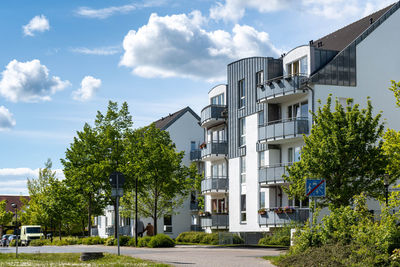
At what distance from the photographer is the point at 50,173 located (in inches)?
3046

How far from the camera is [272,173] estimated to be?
1556 inches

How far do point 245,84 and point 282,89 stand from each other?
6407 millimetres

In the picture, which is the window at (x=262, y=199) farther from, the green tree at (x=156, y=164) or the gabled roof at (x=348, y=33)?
the gabled roof at (x=348, y=33)

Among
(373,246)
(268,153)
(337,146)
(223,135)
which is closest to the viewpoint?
(373,246)

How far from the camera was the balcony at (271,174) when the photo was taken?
38812 millimetres

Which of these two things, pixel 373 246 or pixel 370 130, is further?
pixel 370 130

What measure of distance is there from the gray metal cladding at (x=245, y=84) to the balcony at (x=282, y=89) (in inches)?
49.0

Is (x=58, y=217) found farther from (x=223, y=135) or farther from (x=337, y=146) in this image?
(x=337, y=146)

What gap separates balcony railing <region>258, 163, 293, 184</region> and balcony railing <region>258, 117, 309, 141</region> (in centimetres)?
181

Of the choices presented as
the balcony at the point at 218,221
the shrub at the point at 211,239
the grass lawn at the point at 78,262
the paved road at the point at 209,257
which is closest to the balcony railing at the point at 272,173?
the shrub at the point at 211,239

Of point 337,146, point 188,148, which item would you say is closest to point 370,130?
point 337,146

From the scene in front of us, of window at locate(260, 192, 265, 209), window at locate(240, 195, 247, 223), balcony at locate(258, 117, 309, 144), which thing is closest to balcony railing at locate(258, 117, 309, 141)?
balcony at locate(258, 117, 309, 144)

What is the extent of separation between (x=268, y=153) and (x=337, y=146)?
12.9 meters

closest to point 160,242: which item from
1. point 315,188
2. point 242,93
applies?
point 242,93
